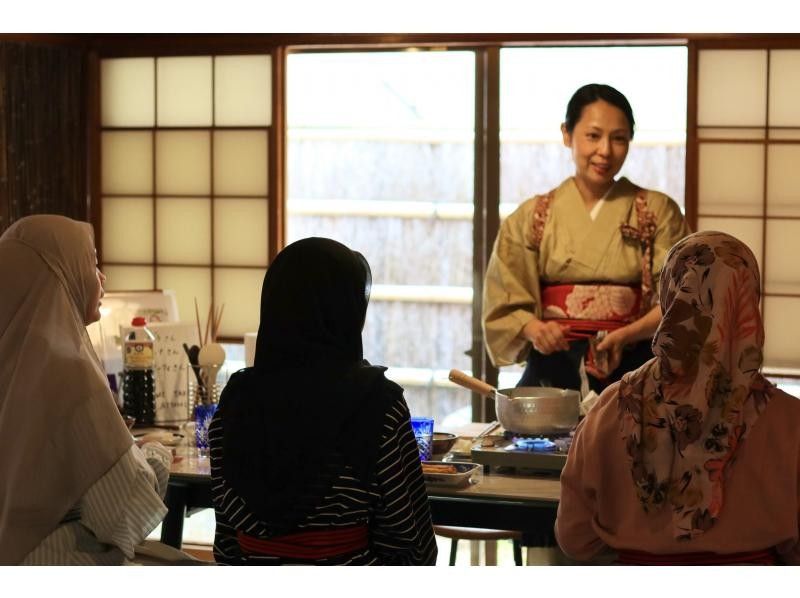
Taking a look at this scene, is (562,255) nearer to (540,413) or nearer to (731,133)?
(540,413)

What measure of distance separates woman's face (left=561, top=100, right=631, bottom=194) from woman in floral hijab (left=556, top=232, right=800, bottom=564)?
1662 mm

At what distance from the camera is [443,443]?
2.65 m

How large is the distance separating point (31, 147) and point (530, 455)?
3287 mm

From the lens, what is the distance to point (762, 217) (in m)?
4.76

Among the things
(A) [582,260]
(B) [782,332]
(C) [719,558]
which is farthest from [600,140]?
(C) [719,558]

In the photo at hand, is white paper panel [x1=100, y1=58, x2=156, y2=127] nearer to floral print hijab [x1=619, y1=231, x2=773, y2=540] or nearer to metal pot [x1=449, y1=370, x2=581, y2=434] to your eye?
metal pot [x1=449, y1=370, x2=581, y2=434]

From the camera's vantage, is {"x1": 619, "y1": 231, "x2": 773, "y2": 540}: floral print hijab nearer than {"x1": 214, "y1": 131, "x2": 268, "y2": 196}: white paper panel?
Yes

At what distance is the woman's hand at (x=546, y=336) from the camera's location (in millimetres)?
3420

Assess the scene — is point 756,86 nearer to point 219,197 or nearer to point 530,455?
point 219,197

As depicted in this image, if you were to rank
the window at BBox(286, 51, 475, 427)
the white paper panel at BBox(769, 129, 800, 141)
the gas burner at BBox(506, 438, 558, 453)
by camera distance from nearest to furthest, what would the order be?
the gas burner at BBox(506, 438, 558, 453) < the white paper panel at BBox(769, 129, 800, 141) < the window at BBox(286, 51, 475, 427)

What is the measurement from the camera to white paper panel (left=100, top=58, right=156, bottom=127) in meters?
5.32

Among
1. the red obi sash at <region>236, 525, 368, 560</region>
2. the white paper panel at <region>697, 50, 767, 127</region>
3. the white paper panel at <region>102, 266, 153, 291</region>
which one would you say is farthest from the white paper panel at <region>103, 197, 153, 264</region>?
the red obi sash at <region>236, 525, 368, 560</region>

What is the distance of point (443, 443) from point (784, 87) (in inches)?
112

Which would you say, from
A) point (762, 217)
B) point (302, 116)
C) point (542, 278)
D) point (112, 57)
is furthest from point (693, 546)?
point (302, 116)
